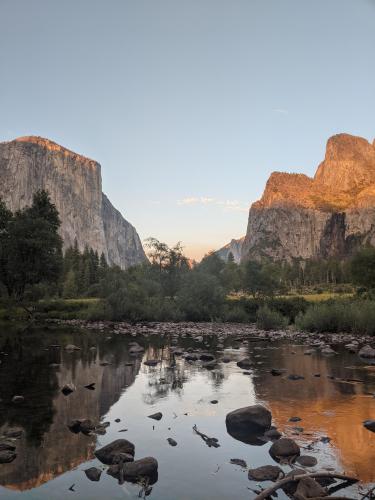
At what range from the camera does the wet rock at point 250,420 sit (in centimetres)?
906

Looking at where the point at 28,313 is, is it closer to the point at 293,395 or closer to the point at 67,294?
the point at 67,294

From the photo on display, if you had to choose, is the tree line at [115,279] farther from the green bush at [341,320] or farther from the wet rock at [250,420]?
the wet rock at [250,420]

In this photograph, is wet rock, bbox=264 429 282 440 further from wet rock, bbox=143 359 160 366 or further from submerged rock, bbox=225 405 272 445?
wet rock, bbox=143 359 160 366

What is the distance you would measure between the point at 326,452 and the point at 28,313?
43034mm

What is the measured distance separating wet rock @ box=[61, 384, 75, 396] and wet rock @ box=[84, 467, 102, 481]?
568cm

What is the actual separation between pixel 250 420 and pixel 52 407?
4.68 meters

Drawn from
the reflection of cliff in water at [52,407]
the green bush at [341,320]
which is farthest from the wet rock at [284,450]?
the green bush at [341,320]

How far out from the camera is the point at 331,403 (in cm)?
1115

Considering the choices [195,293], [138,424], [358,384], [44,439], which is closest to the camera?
[44,439]

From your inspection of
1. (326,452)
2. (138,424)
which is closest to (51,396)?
(138,424)

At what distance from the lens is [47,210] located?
57.5 meters

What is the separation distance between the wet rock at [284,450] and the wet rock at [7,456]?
13.8 feet

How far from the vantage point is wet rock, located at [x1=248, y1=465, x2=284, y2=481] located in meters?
6.52

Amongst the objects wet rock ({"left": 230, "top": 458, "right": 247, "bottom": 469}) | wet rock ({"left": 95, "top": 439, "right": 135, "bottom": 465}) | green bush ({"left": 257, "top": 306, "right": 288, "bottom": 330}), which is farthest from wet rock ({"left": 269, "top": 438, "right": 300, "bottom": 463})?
green bush ({"left": 257, "top": 306, "right": 288, "bottom": 330})
